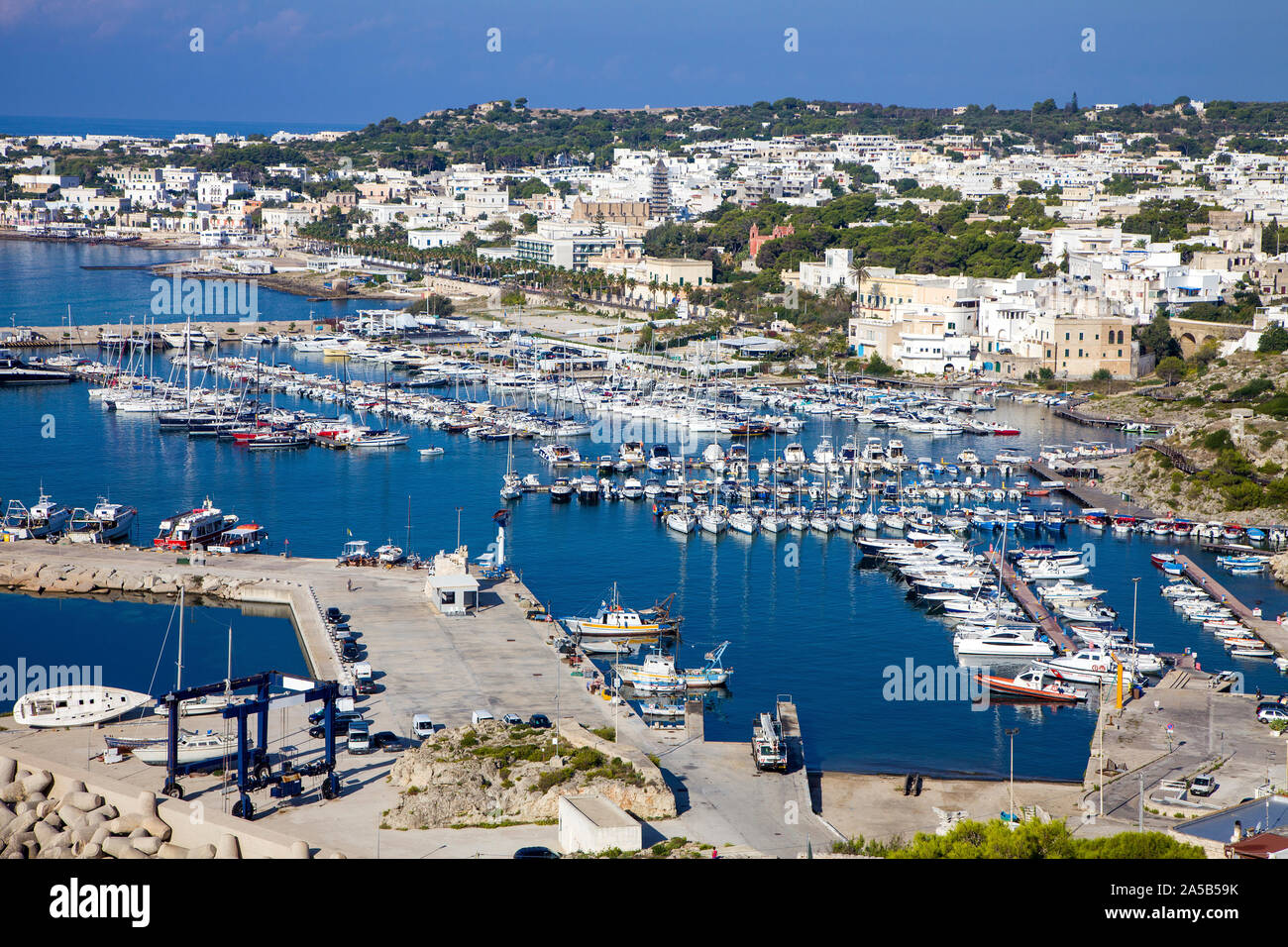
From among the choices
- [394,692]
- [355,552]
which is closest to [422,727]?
[394,692]

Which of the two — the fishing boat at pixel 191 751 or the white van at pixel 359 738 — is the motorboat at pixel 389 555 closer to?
the white van at pixel 359 738

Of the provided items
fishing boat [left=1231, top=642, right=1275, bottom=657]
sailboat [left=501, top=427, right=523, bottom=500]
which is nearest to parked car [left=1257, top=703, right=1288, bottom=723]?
fishing boat [left=1231, top=642, right=1275, bottom=657]

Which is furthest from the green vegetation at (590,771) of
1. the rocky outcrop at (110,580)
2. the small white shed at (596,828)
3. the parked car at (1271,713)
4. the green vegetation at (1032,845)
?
the rocky outcrop at (110,580)

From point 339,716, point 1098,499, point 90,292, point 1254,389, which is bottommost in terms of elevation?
point 339,716

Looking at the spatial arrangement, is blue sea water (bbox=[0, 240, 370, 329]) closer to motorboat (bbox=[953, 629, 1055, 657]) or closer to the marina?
the marina

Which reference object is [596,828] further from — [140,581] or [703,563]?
[703,563]

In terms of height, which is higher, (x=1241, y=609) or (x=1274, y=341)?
(x=1274, y=341)
